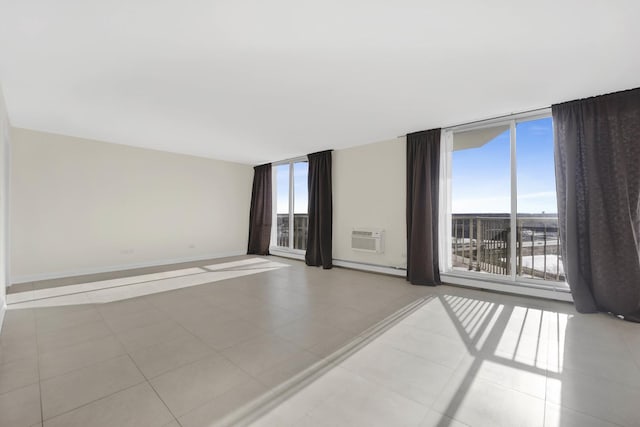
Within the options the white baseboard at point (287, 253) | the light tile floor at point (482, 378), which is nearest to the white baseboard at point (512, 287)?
the light tile floor at point (482, 378)

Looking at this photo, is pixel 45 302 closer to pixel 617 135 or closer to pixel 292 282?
pixel 292 282

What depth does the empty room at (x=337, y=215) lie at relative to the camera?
1.69 metres

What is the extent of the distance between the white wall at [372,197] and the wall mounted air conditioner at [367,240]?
3.8 inches

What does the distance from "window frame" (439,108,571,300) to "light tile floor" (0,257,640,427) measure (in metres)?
0.26

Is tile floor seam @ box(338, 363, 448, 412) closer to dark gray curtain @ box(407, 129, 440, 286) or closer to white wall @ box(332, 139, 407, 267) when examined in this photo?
dark gray curtain @ box(407, 129, 440, 286)

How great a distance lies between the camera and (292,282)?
13.8 ft

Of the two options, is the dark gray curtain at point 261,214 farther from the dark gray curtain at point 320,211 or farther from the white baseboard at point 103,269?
the dark gray curtain at point 320,211

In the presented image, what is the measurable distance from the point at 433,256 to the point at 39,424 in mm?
4140

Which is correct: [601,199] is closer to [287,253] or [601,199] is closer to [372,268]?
[372,268]

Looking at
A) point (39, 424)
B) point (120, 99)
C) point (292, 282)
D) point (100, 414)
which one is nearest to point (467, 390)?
point (100, 414)

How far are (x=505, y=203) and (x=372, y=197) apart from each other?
6.61ft

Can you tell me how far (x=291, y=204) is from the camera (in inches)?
264

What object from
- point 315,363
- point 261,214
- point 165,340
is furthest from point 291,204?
point 315,363

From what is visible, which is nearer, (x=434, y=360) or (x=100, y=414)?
(x=100, y=414)
